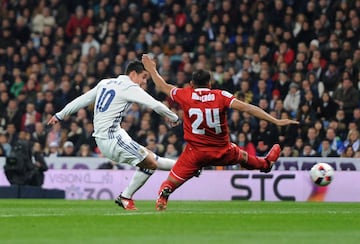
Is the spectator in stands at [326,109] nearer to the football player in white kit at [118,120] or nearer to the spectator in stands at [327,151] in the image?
the spectator in stands at [327,151]

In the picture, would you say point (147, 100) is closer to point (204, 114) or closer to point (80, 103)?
point (204, 114)

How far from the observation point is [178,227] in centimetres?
1232

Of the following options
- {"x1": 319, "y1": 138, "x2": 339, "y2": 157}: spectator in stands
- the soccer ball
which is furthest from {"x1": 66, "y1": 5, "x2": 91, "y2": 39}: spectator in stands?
the soccer ball

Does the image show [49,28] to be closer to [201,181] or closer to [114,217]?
[201,181]

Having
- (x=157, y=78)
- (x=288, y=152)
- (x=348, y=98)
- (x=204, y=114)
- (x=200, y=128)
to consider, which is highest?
(x=157, y=78)

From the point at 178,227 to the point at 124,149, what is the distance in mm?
3711

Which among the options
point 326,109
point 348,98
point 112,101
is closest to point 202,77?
point 112,101

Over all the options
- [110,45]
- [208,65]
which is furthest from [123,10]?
[208,65]

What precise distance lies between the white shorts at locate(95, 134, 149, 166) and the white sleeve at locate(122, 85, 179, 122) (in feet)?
2.07

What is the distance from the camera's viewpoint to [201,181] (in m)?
23.8

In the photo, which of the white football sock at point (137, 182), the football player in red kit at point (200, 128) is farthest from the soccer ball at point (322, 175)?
the white football sock at point (137, 182)

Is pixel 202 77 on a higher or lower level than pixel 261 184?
higher

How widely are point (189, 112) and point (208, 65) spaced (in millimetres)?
12793

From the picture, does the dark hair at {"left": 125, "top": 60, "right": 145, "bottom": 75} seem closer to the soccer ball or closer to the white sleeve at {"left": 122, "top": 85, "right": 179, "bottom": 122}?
the white sleeve at {"left": 122, "top": 85, "right": 179, "bottom": 122}
